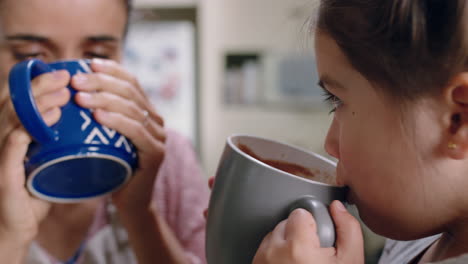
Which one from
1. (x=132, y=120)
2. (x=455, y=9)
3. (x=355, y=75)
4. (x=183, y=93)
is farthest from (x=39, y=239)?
(x=183, y=93)

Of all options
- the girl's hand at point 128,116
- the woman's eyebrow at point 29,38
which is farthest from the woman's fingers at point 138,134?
the woman's eyebrow at point 29,38

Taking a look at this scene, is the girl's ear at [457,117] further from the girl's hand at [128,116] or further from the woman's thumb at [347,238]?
the girl's hand at [128,116]

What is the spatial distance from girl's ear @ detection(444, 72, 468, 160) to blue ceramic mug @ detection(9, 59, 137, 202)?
454mm

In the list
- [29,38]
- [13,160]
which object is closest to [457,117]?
[13,160]

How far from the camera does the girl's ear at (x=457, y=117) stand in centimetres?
43

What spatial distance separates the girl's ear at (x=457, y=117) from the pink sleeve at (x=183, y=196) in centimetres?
60

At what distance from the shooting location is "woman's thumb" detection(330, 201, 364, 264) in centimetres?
46

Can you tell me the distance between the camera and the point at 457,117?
45 cm

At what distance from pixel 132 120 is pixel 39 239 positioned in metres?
0.38

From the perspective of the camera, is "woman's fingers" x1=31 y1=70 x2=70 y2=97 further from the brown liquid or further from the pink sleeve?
the pink sleeve

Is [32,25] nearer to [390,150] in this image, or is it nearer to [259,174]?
[259,174]

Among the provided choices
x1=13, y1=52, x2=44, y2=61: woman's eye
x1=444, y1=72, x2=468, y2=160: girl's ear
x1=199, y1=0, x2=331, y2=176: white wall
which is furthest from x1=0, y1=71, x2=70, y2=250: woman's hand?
x1=199, y1=0, x2=331, y2=176: white wall

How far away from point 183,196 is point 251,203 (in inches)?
20.4

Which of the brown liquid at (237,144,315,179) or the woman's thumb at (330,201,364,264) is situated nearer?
the woman's thumb at (330,201,364,264)
